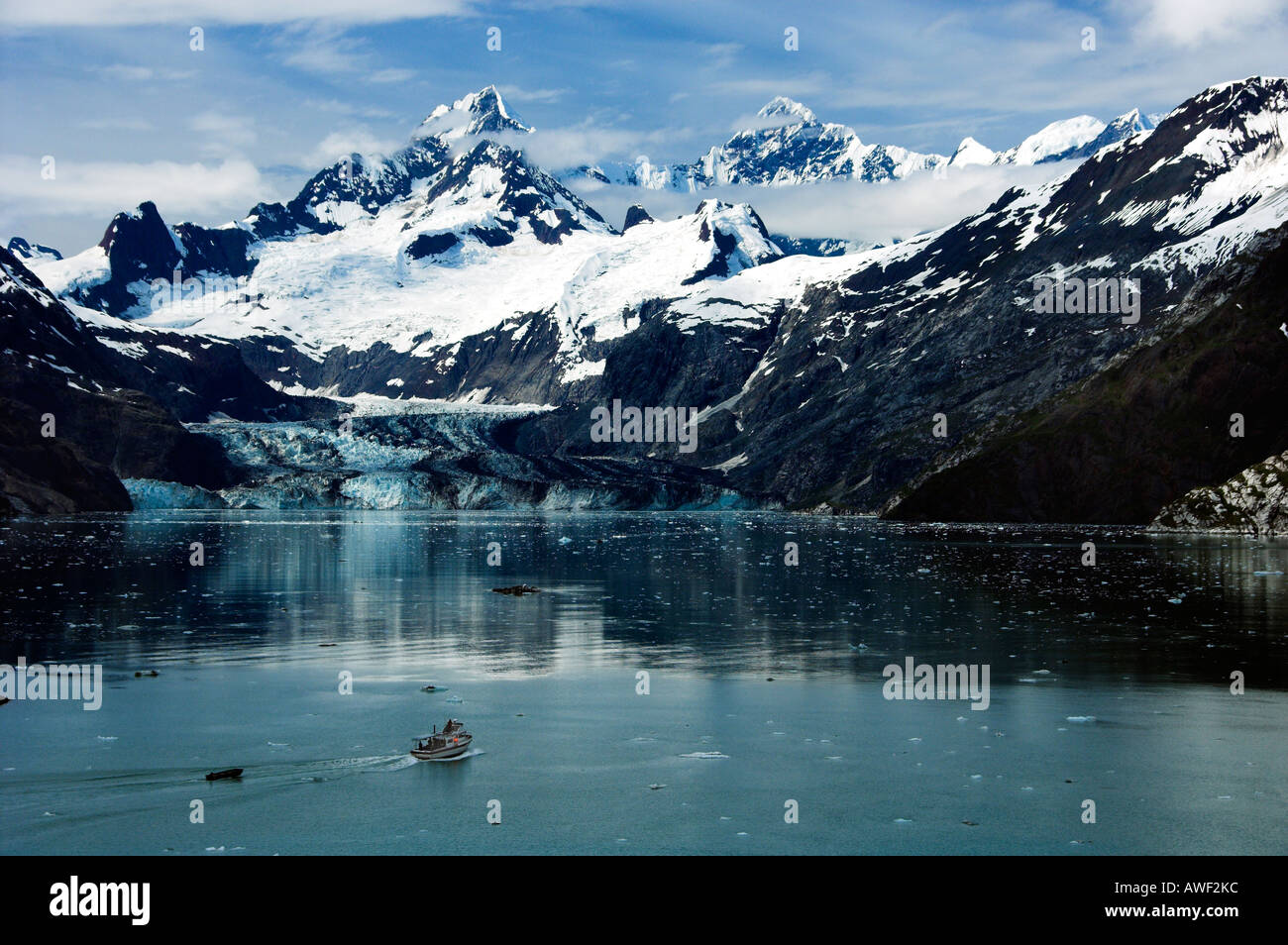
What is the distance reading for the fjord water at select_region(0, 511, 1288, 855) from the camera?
30.0 metres

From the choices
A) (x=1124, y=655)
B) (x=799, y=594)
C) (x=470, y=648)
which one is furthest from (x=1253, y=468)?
(x=470, y=648)

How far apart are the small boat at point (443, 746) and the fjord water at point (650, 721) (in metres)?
0.43

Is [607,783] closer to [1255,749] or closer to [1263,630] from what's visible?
[1255,749]

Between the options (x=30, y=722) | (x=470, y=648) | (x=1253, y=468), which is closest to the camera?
(x=30, y=722)

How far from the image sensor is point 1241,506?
17900 centimetres

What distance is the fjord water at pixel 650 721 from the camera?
98.6ft

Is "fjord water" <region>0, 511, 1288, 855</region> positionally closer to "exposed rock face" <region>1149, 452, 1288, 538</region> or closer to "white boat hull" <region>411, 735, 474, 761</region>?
"white boat hull" <region>411, 735, 474, 761</region>

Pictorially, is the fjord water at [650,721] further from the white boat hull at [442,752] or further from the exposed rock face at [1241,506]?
the exposed rock face at [1241,506]

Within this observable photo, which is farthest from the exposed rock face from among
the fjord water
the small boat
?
the small boat

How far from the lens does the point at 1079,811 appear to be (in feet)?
103

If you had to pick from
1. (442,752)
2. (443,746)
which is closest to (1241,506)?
(443,746)

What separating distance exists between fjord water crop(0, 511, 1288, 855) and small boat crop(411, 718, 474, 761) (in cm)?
43

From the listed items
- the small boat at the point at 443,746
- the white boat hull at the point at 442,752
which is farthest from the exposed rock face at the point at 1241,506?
the white boat hull at the point at 442,752
